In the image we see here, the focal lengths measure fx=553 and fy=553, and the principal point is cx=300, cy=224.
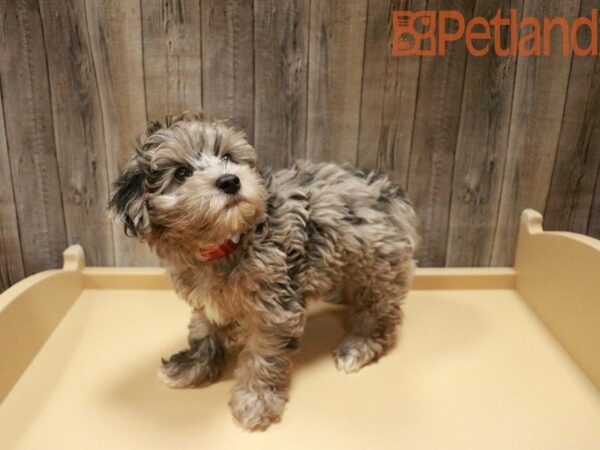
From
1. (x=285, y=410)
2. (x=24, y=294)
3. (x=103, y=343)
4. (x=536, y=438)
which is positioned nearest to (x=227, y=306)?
(x=285, y=410)

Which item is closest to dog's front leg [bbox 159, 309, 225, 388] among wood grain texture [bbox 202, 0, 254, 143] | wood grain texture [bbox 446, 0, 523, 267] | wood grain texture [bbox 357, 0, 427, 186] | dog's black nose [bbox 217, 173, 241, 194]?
dog's black nose [bbox 217, 173, 241, 194]

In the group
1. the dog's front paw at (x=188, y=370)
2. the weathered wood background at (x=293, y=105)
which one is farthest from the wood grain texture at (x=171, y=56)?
the dog's front paw at (x=188, y=370)

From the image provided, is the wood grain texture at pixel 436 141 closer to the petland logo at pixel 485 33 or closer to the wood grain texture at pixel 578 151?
the petland logo at pixel 485 33

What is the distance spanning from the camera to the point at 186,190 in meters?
1.24

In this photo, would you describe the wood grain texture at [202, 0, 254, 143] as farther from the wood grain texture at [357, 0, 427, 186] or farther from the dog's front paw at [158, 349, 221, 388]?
the dog's front paw at [158, 349, 221, 388]

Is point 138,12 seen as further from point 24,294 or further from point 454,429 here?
point 454,429

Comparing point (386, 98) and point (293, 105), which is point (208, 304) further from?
point (386, 98)

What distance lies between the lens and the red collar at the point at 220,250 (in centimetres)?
137

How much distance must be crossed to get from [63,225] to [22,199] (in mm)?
160

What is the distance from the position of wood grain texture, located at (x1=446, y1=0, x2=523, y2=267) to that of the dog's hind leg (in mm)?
442

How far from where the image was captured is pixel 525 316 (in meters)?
1.90

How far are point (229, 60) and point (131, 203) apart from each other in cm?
71

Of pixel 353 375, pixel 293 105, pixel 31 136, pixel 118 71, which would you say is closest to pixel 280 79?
pixel 293 105

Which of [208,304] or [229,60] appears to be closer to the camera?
[208,304]
